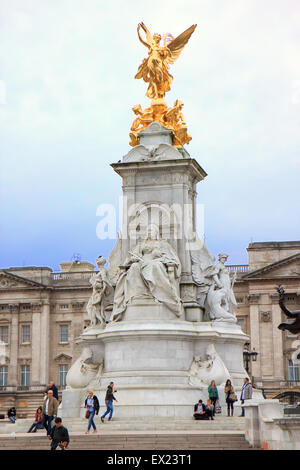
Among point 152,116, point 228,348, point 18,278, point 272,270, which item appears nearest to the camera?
point 228,348

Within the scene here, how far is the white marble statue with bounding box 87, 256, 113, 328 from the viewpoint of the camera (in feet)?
109

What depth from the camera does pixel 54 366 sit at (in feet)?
279

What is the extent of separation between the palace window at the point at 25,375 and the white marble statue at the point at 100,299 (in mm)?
53476

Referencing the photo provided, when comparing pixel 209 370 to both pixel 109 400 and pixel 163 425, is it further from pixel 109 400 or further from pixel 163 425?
pixel 109 400

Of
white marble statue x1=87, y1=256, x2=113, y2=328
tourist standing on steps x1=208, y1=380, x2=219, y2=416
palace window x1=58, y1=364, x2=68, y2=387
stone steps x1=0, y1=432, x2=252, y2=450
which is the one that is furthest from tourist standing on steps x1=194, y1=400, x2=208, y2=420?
palace window x1=58, y1=364, x2=68, y2=387

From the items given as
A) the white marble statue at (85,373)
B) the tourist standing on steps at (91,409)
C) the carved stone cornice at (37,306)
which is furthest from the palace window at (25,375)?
the tourist standing on steps at (91,409)

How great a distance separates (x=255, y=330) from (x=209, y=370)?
171ft

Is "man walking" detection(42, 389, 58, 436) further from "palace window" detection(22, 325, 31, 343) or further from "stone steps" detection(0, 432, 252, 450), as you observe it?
"palace window" detection(22, 325, 31, 343)

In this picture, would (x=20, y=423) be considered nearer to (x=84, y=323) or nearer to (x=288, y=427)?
(x=288, y=427)

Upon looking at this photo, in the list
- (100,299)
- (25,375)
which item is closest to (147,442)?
(100,299)

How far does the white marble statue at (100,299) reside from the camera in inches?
1312

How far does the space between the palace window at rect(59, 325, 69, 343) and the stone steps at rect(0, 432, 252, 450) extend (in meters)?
61.7
